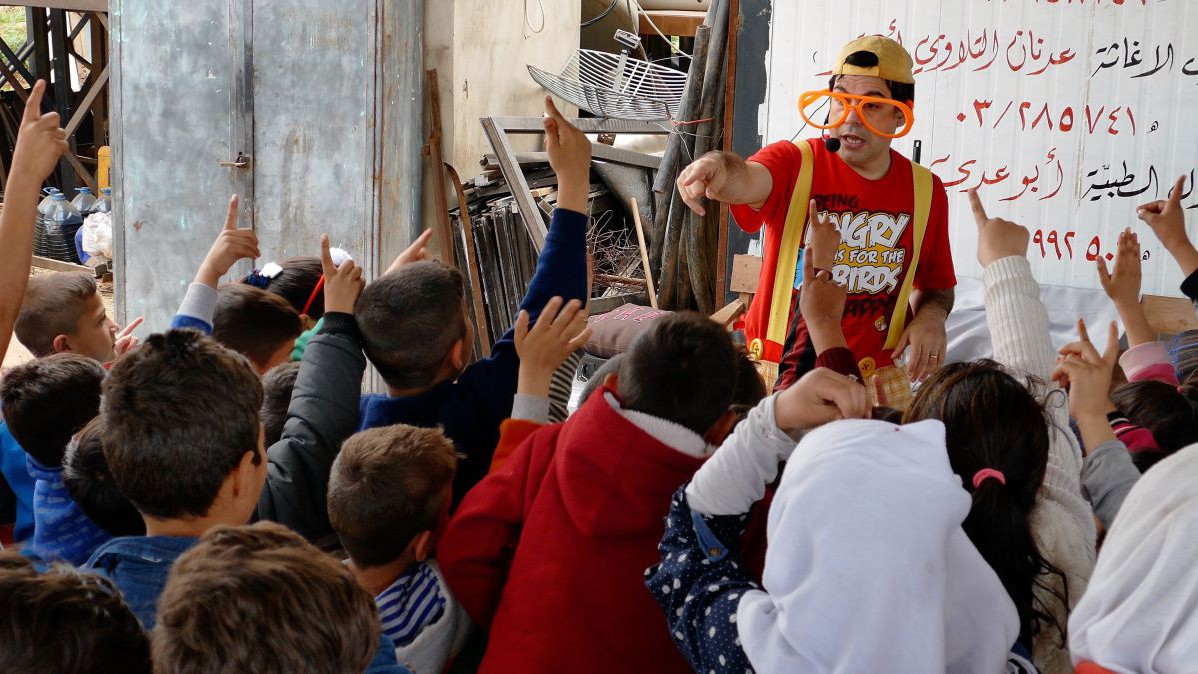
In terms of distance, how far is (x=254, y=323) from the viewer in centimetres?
268

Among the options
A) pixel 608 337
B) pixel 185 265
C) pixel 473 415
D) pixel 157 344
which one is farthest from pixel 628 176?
pixel 157 344

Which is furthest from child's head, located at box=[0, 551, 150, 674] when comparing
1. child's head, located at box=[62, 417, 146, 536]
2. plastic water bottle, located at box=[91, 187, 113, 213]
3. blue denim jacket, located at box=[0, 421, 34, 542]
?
plastic water bottle, located at box=[91, 187, 113, 213]

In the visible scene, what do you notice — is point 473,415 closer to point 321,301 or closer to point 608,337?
point 321,301

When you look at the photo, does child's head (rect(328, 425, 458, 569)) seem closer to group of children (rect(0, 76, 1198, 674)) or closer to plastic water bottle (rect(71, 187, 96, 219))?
group of children (rect(0, 76, 1198, 674))

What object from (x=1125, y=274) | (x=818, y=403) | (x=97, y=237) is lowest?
(x=97, y=237)

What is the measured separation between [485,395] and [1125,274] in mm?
1495

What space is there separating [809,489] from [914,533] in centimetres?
12

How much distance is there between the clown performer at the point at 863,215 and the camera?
2820 millimetres

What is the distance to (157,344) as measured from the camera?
69.0 inches

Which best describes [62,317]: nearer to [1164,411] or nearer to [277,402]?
[277,402]

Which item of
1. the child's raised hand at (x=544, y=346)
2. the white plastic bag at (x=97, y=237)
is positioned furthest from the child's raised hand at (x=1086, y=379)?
the white plastic bag at (x=97, y=237)

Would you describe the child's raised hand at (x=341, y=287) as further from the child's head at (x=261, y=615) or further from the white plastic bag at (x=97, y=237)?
the white plastic bag at (x=97, y=237)

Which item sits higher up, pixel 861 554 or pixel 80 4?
pixel 80 4

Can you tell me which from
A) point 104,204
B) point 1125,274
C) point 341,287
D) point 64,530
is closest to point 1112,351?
point 1125,274
